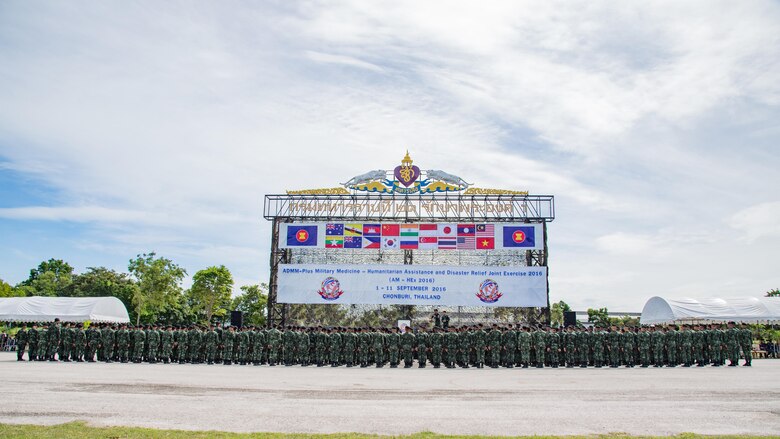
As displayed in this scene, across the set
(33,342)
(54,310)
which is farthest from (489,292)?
(54,310)

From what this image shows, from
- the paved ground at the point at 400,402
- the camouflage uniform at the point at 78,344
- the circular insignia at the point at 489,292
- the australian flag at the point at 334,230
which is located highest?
the australian flag at the point at 334,230

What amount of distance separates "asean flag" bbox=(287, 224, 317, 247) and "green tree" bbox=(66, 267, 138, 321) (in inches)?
755

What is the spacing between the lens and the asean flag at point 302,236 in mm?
29297

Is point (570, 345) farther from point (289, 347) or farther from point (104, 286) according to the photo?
point (104, 286)

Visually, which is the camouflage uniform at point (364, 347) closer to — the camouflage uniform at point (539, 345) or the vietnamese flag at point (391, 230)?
the camouflage uniform at point (539, 345)

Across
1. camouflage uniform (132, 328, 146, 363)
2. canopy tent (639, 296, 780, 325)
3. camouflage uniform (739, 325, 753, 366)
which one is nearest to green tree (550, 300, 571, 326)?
canopy tent (639, 296, 780, 325)

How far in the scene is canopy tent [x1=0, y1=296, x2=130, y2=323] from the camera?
29750mm

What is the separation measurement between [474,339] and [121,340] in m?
11.2

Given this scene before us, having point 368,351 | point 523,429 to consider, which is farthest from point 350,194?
point 523,429

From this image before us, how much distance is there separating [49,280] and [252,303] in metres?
26.3

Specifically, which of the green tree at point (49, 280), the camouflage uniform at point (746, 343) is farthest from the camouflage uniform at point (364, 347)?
the green tree at point (49, 280)

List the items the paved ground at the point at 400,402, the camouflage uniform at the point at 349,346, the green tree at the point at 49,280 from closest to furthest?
1. the paved ground at the point at 400,402
2. the camouflage uniform at the point at 349,346
3. the green tree at the point at 49,280

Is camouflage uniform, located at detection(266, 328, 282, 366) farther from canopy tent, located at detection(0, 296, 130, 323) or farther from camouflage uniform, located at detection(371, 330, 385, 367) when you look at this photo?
canopy tent, located at detection(0, 296, 130, 323)

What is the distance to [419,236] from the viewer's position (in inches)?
1142
